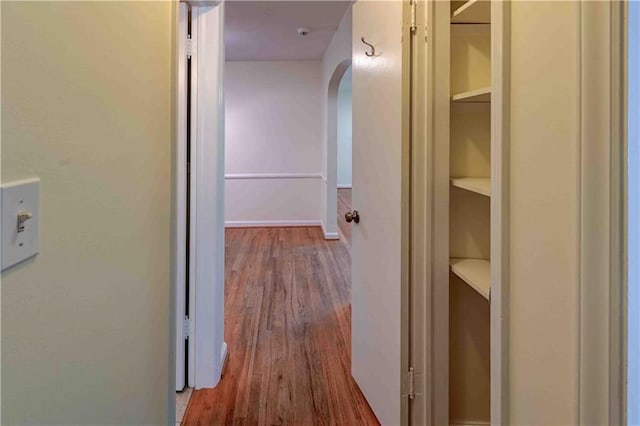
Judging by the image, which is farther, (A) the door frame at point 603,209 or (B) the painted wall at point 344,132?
(B) the painted wall at point 344,132

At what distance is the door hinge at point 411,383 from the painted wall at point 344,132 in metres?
8.68

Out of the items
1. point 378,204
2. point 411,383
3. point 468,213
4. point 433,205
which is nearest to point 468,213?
point 468,213

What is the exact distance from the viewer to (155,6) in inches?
47.5

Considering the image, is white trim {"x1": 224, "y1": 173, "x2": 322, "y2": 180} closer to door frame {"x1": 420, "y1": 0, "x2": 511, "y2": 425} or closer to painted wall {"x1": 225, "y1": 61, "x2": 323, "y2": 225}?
painted wall {"x1": 225, "y1": 61, "x2": 323, "y2": 225}

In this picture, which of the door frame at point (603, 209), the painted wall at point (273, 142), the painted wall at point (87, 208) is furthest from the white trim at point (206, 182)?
the painted wall at point (273, 142)

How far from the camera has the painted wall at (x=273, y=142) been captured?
6848 mm

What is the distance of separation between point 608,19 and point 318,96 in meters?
6.35

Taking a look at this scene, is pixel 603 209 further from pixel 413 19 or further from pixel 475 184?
pixel 413 19

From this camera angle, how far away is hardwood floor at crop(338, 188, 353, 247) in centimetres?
667

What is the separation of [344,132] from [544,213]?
10689 mm

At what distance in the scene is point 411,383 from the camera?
1746 millimetres

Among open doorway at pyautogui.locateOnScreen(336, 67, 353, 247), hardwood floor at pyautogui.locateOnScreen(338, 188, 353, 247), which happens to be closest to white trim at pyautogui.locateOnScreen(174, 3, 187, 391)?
hardwood floor at pyautogui.locateOnScreen(338, 188, 353, 247)
